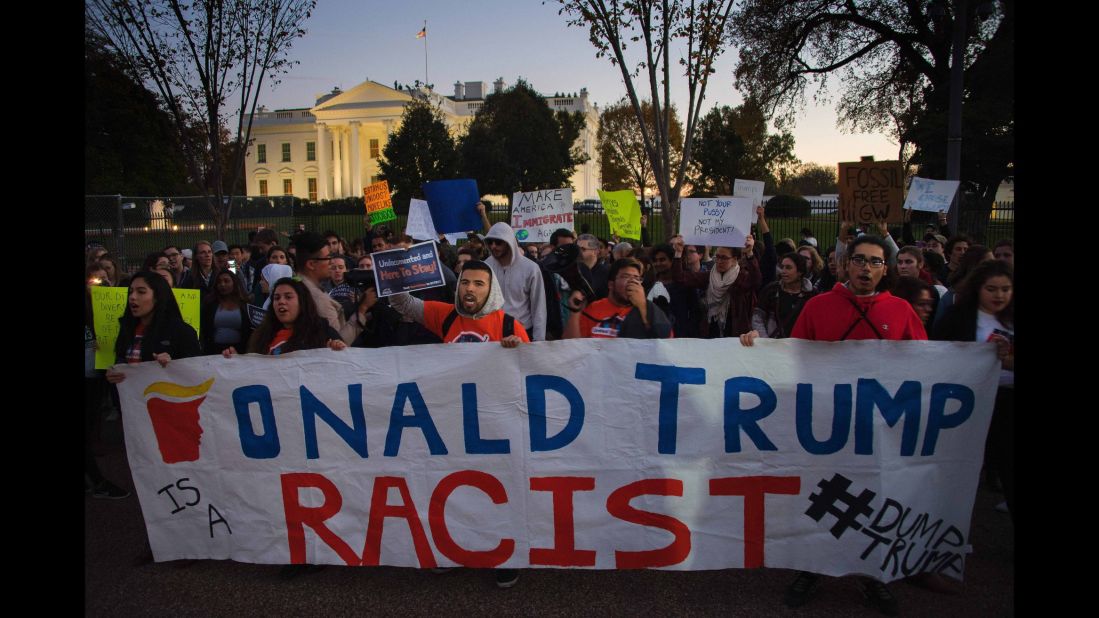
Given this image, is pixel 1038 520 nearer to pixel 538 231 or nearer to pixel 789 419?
pixel 789 419

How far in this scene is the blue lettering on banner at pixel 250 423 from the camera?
3891 mm

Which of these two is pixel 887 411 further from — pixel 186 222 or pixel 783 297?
pixel 186 222

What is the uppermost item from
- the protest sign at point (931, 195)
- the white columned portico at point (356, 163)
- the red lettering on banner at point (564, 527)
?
the white columned portico at point (356, 163)

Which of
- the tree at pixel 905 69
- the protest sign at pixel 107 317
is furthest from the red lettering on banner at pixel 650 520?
the tree at pixel 905 69

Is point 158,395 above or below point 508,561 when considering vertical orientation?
above

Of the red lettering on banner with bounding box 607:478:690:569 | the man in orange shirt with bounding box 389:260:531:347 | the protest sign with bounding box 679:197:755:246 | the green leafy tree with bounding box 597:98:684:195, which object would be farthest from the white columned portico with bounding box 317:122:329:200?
the red lettering on banner with bounding box 607:478:690:569

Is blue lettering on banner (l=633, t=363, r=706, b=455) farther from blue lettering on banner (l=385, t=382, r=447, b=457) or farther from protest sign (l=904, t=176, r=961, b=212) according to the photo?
protest sign (l=904, t=176, r=961, b=212)

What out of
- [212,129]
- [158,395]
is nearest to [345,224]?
[212,129]

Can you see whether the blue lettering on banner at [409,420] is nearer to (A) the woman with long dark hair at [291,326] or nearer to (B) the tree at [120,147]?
(A) the woman with long dark hair at [291,326]

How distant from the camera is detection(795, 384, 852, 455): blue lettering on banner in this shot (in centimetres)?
359

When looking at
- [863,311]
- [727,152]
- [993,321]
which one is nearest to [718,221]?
[993,321]

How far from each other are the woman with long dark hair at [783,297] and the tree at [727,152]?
31.5 m

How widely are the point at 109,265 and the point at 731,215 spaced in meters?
5.95

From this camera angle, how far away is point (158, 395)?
Result: 4070mm
